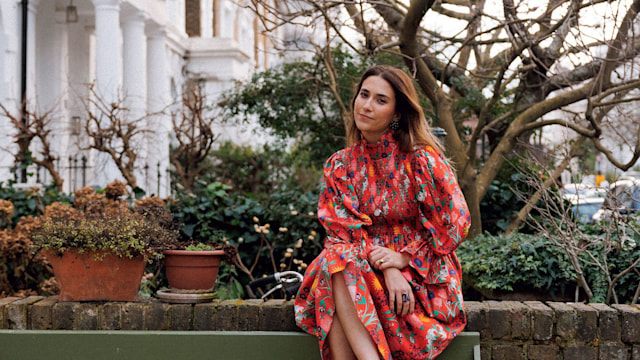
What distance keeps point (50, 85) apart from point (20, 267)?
11092mm

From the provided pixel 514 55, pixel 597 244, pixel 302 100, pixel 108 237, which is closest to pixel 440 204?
pixel 108 237

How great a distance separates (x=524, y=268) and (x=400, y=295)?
232cm

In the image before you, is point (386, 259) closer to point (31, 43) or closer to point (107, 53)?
point (107, 53)

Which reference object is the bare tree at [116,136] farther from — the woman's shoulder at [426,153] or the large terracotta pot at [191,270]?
the woman's shoulder at [426,153]

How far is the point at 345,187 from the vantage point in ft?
9.74

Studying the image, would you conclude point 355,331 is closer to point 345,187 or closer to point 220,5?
point 345,187

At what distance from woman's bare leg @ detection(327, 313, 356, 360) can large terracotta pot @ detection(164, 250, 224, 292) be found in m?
0.90

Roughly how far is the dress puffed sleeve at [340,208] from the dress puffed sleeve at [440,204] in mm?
266

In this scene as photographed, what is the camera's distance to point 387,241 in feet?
9.59

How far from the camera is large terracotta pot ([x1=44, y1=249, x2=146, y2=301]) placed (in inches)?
128

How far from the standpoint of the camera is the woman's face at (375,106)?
116 inches

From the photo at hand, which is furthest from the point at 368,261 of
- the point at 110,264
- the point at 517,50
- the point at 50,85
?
the point at 50,85

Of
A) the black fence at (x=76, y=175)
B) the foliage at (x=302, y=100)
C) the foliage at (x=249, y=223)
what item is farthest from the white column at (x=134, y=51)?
the foliage at (x=249, y=223)

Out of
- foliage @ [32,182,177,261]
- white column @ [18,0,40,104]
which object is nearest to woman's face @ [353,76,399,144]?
foliage @ [32,182,177,261]
